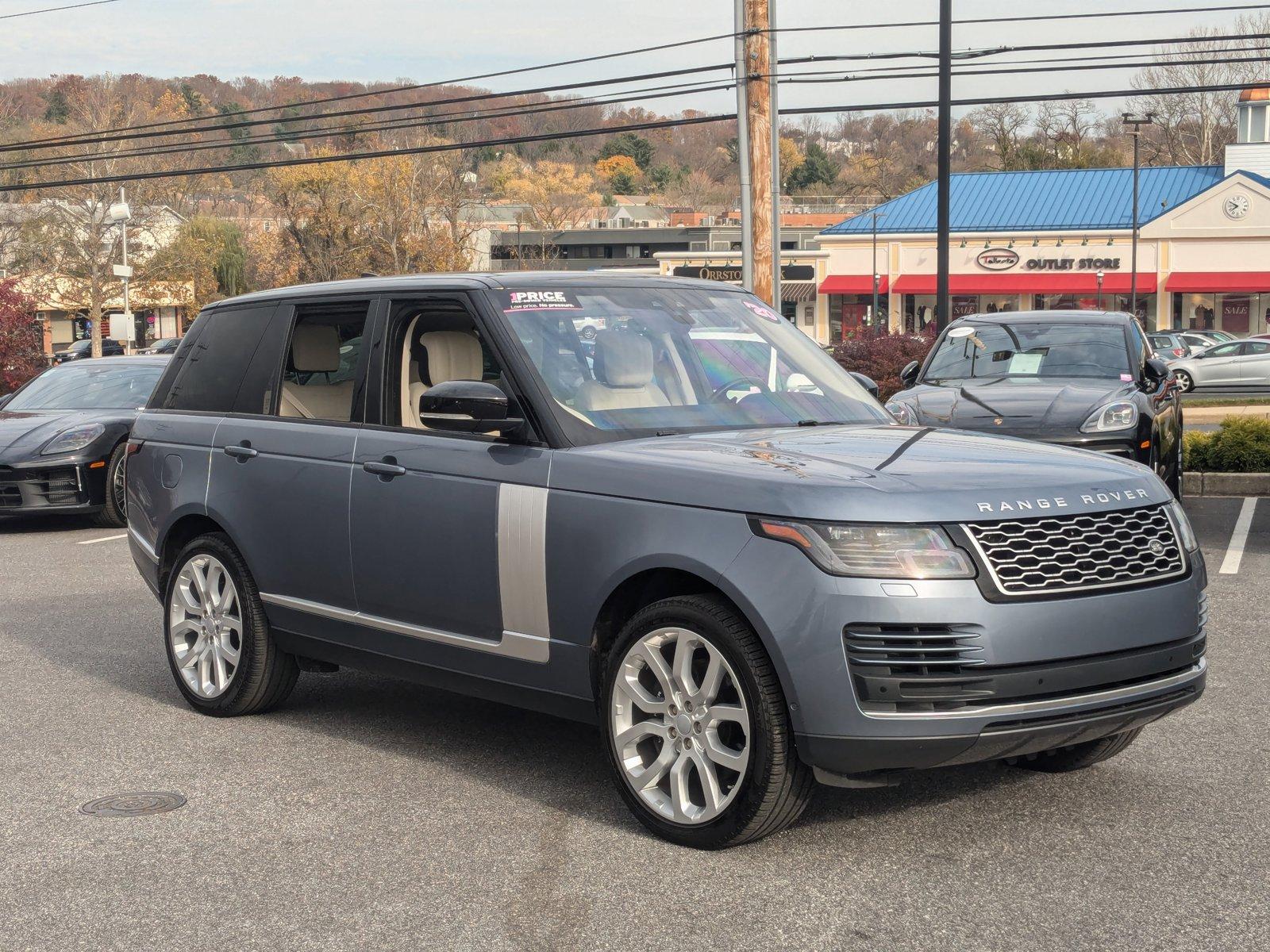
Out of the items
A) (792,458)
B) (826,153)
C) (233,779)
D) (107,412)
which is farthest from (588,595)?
(826,153)

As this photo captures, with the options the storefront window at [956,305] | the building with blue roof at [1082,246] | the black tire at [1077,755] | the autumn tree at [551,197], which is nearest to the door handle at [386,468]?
the black tire at [1077,755]

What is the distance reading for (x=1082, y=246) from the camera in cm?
6588

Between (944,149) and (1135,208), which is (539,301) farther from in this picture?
(1135,208)

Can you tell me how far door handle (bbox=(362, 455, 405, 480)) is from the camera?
5.85 metres

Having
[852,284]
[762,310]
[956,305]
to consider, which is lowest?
[956,305]

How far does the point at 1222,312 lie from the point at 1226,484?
53978 millimetres

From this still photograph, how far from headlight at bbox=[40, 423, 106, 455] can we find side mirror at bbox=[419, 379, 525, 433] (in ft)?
33.1

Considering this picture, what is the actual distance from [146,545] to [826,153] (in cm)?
14088

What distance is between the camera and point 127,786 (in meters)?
5.75

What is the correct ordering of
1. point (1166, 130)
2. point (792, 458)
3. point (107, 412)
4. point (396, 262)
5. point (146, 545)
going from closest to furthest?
1. point (792, 458)
2. point (146, 545)
3. point (107, 412)
4. point (396, 262)
5. point (1166, 130)

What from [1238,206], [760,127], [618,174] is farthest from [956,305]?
[618,174]

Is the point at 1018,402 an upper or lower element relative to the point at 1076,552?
lower

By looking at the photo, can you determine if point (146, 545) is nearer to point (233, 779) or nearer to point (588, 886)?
point (233, 779)

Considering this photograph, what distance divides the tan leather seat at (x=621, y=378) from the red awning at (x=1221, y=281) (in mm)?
62698
